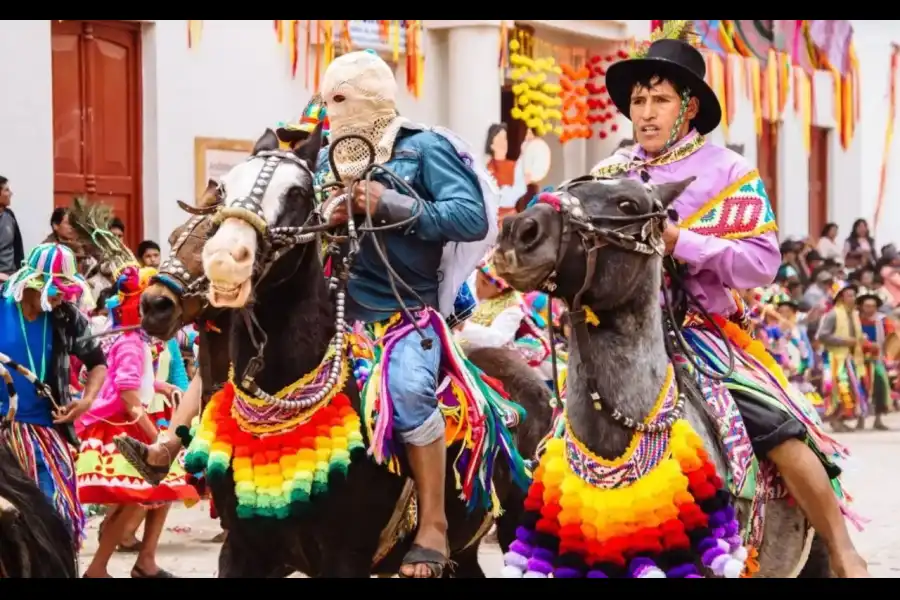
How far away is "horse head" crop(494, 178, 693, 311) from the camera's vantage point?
496cm

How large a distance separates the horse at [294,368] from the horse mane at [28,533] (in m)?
0.57

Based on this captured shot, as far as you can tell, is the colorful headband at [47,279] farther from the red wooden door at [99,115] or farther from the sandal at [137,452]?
the red wooden door at [99,115]

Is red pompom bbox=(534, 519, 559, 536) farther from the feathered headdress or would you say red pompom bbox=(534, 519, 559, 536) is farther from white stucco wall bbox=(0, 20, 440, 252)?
white stucco wall bbox=(0, 20, 440, 252)

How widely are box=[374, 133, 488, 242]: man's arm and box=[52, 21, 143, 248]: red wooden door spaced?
9.88m

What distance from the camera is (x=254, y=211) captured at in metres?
5.48

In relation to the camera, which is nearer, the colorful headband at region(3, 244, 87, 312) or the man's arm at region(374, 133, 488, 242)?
the man's arm at region(374, 133, 488, 242)

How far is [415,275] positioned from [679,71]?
1.23 metres

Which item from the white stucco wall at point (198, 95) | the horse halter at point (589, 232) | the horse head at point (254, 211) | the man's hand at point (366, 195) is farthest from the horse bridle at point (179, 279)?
the white stucco wall at point (198, 95)

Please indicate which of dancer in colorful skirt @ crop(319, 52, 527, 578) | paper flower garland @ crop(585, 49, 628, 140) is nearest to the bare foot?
dancer in colorful skirt @ crop(319, 52, 527, 578)

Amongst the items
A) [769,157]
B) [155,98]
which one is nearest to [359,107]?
[155,98]

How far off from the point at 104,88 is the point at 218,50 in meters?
1.38
